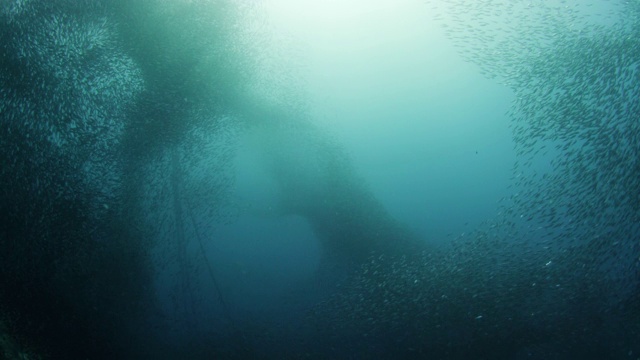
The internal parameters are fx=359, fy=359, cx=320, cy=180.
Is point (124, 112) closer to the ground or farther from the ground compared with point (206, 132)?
farther from the ground

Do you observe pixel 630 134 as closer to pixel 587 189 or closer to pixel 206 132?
pixel 587 189

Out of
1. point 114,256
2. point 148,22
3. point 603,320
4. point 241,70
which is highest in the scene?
point 148,22

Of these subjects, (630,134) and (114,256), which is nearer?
(630,134)

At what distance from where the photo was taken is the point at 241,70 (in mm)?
2061

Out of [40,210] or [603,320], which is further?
[40,210]

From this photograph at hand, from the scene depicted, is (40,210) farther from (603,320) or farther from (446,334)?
(603,320)

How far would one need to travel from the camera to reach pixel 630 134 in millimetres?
1901

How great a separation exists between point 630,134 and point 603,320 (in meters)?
0.99

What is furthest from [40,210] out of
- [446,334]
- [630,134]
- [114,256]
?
[630,134]

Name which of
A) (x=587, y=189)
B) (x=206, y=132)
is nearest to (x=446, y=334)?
(x=587, y=189)

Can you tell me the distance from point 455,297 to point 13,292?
2.53 m

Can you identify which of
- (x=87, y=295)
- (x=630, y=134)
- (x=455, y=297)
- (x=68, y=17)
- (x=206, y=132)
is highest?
(x=68, y=17)

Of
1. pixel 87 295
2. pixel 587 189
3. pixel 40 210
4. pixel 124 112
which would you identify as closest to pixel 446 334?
pixel 587 189

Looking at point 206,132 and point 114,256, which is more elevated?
point 206,132
